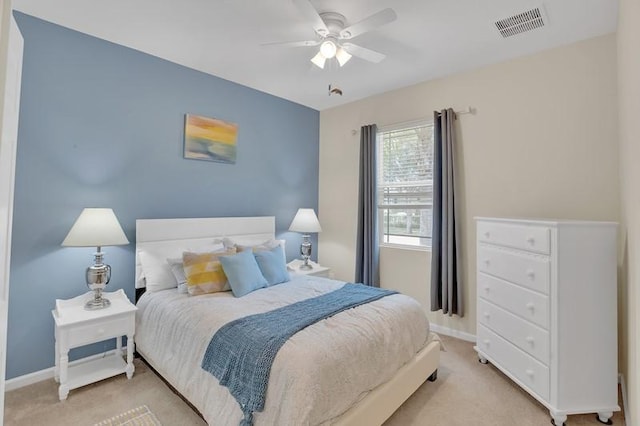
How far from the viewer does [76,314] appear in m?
2.26

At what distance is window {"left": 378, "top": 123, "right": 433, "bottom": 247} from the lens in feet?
11.7

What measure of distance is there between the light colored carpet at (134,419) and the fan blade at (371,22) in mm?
2824

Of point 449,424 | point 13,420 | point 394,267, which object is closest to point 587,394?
point 449,424

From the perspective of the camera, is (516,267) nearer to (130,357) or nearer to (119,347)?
(130,357)

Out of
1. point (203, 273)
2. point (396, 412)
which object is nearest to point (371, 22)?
point (203, 273)

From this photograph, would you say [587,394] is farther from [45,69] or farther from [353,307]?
[45,69]

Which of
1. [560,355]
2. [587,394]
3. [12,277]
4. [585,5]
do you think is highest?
[585,5]

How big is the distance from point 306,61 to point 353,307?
2301mm

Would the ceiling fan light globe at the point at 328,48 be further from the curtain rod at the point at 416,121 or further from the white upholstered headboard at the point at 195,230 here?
the white upholstered headboard at the point at 195,230

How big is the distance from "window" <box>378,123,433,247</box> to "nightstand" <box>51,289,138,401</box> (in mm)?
2785

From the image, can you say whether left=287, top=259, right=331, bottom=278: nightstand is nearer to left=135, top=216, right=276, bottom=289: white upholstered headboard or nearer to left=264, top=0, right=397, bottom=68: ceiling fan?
left=135, top=216, right=276, bottom=289: white upholstered headboard

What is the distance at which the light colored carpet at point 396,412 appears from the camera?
1.99 m

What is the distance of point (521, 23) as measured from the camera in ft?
7.81

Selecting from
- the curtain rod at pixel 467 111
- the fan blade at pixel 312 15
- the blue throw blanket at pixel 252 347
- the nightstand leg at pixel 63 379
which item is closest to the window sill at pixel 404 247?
the curtain rod at pixel 467 111
